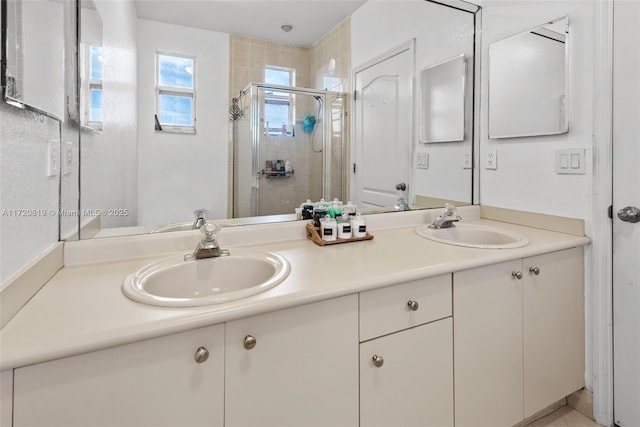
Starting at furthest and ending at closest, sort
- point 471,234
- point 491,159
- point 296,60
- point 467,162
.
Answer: point 467,162, point 491,159, point 471,234, point 296,60

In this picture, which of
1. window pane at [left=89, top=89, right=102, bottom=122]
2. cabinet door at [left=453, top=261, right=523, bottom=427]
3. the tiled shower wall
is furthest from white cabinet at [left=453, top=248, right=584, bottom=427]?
window pane at [left=89, top=89, right=102, bottom=122]

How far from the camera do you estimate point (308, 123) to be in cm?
157

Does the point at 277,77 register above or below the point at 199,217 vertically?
above

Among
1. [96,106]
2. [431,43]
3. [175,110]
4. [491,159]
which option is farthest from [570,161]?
[96,106]

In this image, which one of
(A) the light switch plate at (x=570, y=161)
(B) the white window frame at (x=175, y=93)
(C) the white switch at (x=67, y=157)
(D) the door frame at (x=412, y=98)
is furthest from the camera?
(D) the door frame at (x=412, y=98)

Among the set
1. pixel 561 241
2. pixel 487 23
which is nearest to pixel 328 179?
Result: pixel 561 241

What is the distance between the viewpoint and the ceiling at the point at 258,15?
129 cm

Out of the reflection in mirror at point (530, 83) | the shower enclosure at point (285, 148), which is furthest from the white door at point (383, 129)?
the reflection in mirror at point (530, 83)

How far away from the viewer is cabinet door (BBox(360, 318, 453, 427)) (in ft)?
3.29

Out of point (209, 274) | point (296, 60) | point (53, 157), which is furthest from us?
point (296, 60)

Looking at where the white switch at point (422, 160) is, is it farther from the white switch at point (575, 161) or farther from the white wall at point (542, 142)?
the white switch at point (575, 161)

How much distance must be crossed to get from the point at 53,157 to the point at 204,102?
1.86 feet

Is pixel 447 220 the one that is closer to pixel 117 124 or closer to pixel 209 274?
pixel 209 274

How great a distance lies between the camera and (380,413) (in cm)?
102
